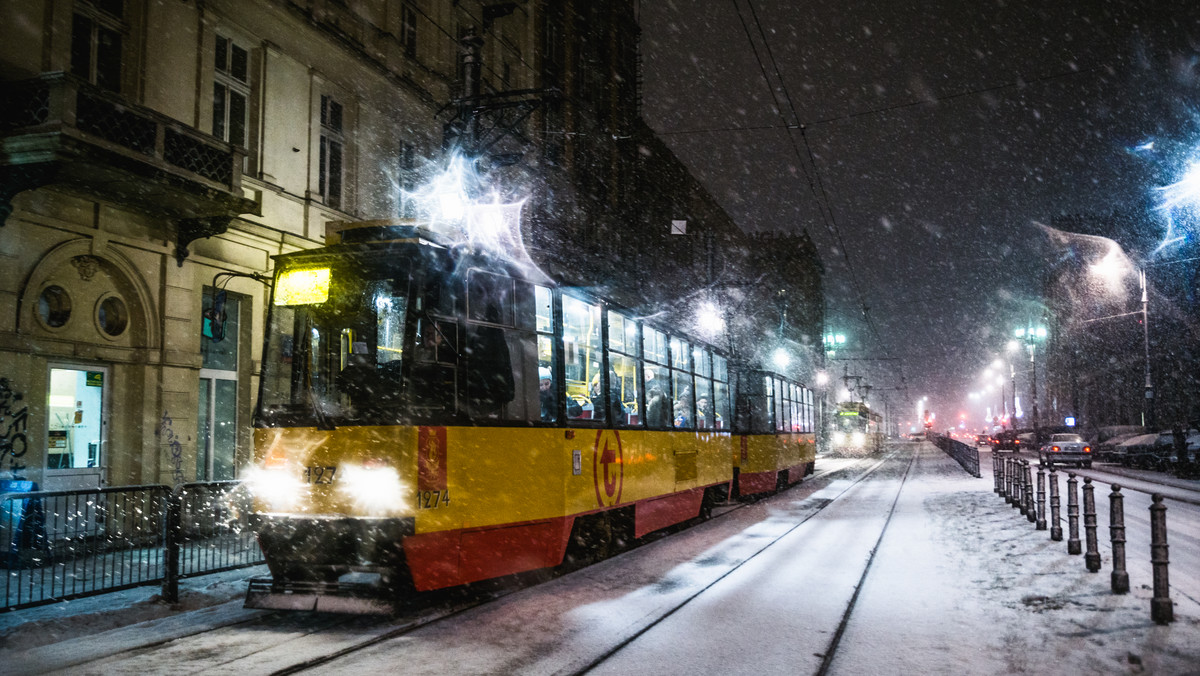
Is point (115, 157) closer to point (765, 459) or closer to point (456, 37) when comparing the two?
point (456, 37)

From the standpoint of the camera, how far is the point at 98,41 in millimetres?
12688

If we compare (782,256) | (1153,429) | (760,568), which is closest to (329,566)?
(760,568)

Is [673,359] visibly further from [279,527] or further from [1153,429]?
[1153,429]

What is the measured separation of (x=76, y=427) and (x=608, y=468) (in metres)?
7.70

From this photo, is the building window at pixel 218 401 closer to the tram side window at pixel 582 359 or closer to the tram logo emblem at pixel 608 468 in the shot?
the tram side window at pixel 582 359

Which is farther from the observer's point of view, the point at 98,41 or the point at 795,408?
Answer: the point at 795,408

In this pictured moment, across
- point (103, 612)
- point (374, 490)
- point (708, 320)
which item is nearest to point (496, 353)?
point (374, 490)

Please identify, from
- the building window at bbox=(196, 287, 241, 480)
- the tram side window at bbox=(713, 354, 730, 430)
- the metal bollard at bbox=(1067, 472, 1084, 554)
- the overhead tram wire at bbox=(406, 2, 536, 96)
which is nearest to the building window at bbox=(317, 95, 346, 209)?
the overhead tram wire at bbox=(406, 2, 536, 96)

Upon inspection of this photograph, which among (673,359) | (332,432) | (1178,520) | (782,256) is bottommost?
(1178,520)

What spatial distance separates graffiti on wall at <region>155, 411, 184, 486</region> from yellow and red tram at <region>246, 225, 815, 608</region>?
20.6ft

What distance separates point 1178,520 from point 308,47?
17.9m

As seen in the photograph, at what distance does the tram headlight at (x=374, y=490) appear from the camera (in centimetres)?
731

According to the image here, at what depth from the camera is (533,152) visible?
94.2ft

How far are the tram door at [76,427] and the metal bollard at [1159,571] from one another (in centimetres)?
1245
